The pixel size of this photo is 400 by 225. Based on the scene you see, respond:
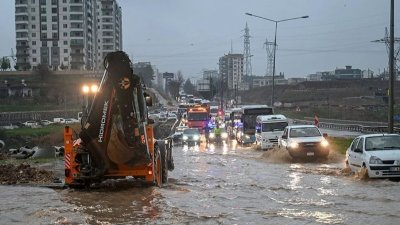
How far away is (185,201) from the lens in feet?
44.5

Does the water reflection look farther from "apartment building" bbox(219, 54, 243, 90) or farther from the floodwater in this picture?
"apartment building" bbox(219, 54, 243, 90)

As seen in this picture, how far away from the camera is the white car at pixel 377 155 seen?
1684 cm

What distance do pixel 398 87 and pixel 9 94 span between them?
79260 mm

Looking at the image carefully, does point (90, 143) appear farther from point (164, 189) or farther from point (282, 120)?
point (282, 120)

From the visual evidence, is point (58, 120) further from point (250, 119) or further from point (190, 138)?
point (250, 119)

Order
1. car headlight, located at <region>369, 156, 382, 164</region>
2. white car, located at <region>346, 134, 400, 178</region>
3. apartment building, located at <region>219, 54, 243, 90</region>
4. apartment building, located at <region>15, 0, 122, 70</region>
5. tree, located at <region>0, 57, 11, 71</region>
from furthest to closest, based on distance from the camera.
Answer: apartment building, located at <region>219, 54, 243, 90</region>, apartment building, located at <region>15, 0, 122, 70</region>, tree, located at <region>0, 57, 11, 71</region>, car headlight, located at <region>369, 156, 382, 164</region>, white car, located at <region>346, 134, 400, 178</region>

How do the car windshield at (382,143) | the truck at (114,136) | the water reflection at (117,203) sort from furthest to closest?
the car windshield at (382,143)
the truck at (114,136)
the water reflection at (117,203)

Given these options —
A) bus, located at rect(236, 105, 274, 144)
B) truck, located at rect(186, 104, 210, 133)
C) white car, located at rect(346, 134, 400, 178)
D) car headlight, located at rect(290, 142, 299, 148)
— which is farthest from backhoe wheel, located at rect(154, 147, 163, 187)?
truck, located at rect(186, 104, 210, 133)

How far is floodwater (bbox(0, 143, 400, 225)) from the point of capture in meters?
11.2

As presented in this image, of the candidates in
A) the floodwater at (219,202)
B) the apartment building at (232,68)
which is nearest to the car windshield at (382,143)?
the floodwater at (219,202)

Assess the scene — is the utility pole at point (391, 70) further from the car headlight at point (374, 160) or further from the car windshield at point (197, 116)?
the car windshield at point (197, 116)

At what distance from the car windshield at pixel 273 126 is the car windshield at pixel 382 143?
1954 centimetres

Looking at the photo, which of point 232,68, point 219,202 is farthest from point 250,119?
point 232,68

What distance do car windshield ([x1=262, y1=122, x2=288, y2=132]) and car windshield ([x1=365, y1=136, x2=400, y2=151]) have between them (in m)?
19.5
